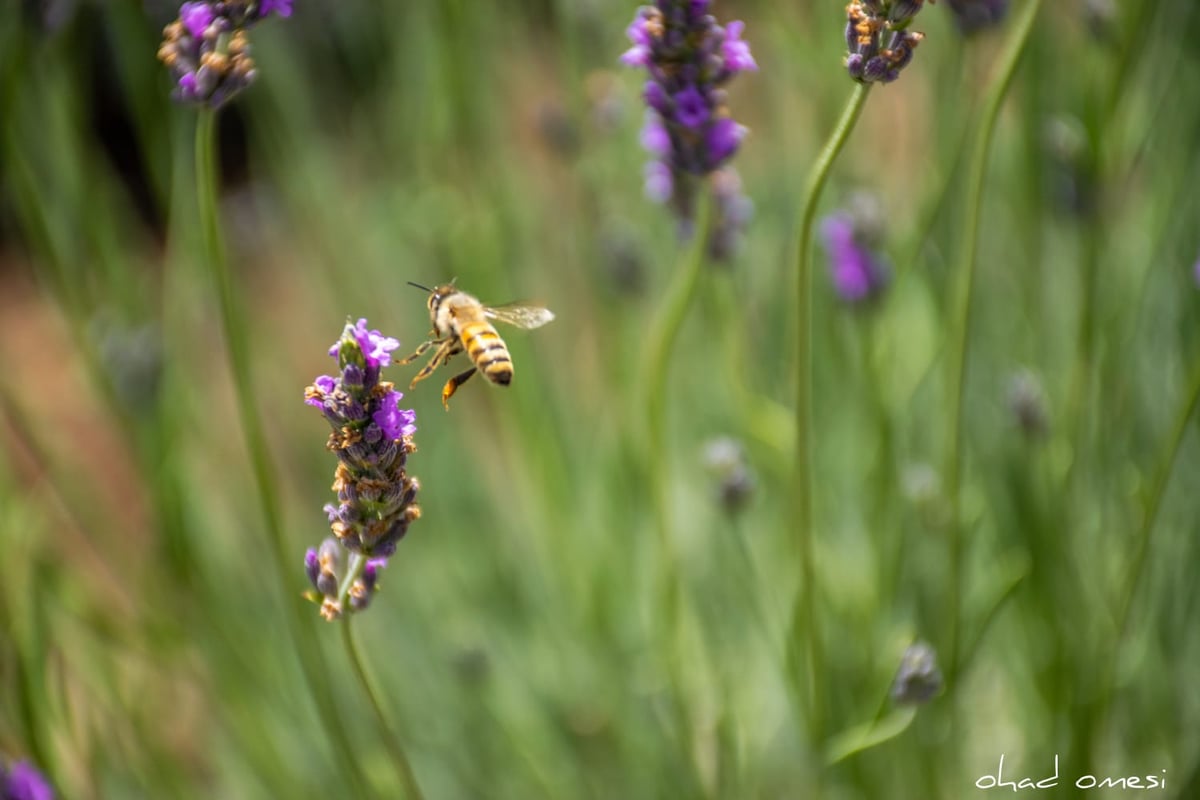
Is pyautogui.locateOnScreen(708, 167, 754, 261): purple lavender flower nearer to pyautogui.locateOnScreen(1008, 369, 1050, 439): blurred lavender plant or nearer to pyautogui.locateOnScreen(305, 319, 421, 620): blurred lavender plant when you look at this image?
pyautogui.locateOnScreen(1008, 369, 1050, 439): blurred lavender plant

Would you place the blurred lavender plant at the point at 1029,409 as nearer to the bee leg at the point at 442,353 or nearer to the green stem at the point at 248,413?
the bee leg at the point at 442,353

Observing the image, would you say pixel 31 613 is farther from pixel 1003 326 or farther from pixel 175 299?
pixel 1003 326

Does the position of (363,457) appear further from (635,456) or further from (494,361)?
(635,456)

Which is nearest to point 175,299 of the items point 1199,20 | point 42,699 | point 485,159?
point 485,159

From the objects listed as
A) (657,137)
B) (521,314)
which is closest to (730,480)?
(521,314)

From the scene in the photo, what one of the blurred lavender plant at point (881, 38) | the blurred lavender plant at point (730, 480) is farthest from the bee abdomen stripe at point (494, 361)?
the blurred lavender plant at point (881, 38)
